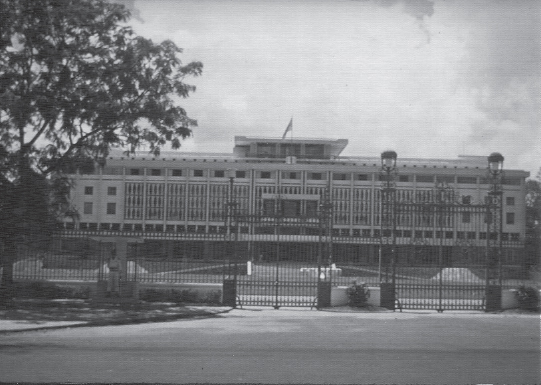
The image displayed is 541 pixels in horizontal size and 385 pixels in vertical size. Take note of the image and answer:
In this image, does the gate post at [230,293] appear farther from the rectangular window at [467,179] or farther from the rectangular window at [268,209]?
the rectangular window at [467,179]

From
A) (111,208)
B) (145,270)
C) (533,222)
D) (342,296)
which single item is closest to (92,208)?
(111,208)

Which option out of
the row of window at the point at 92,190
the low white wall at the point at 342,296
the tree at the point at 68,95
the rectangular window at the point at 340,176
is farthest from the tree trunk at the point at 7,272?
the rectangular window at the point at 340,176

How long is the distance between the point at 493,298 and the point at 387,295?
287 centimetres

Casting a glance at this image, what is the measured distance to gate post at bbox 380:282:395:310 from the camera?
674 inches

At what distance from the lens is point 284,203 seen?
2566 cm

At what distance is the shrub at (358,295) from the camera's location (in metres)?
17.1

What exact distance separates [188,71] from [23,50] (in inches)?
160

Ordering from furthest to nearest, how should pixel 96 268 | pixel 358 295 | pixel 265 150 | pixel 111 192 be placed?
1. pixel 265 150
2. pixel 111 192
3. pixel 96 268
4. pixel 358 295

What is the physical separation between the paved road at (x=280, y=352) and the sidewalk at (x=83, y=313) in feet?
1.99

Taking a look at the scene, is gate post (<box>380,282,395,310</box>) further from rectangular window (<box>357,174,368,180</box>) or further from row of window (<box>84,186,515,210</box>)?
rectangular window (<box>357,174,368,180</box>)

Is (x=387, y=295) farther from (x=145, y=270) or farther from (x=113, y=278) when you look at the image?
(x=113, y=278)

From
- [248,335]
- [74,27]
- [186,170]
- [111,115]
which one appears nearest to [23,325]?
[248,335]

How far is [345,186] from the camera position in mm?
41969

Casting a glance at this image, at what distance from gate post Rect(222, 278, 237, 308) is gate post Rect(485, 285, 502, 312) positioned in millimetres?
6797
